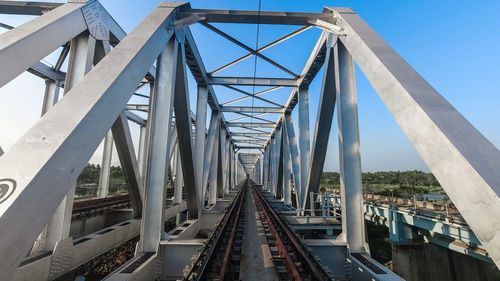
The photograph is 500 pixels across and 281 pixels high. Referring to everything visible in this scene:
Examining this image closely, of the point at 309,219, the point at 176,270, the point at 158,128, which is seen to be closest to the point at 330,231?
the point at 309,219

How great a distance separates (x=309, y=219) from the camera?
8.51m

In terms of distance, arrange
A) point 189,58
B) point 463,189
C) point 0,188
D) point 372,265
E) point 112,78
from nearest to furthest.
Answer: point 0,188
point 463,189
point 112,78
point 372,265
point 189,58

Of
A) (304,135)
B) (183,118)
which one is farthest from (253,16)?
(304,135)

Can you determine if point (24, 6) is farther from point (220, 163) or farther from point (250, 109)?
point (220, 163)

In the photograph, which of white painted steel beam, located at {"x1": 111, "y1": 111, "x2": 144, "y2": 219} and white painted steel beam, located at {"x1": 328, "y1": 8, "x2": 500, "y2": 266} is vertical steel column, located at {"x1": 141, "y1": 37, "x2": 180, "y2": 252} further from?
white painted steel beam, located at {"x1": 328, "y1": 8, "x2": 500, "y2": 266}

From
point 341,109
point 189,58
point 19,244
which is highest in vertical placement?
point 189,58

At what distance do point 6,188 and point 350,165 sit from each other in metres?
5.81

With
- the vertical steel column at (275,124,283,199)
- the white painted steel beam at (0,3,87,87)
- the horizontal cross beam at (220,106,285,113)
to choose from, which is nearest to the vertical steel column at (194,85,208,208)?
the horizontal cross beam at (220,106,285,113)

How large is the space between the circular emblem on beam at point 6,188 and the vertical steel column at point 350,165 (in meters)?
5.62

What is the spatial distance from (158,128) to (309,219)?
6.48 meters

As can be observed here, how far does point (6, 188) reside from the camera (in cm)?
184

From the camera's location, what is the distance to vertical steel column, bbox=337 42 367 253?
5.11 meters

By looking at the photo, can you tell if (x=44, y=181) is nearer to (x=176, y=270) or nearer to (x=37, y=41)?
(x=37, y=41)

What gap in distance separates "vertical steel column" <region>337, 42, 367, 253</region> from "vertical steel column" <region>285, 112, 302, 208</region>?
584 centimetres
